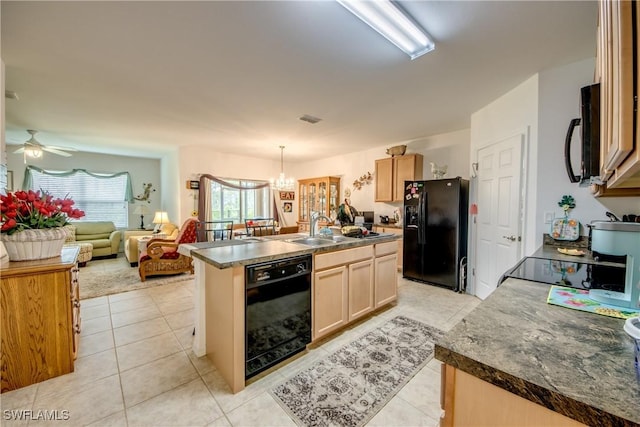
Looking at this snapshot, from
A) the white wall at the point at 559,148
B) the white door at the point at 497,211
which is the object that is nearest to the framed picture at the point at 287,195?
the white door at the point at 497,211

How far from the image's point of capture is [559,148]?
2.35 meters

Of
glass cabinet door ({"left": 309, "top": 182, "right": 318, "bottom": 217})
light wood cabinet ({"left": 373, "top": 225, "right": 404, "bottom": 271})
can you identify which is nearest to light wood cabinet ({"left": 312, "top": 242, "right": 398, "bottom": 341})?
light wood cabinet ({"left": 373, "top": 225, "right": 404, "bottom": 271})

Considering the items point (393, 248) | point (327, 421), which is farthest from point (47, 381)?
point (393, 248)

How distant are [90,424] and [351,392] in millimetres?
1571

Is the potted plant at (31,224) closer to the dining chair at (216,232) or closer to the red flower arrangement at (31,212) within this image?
the red flower arrangement at (31,212)

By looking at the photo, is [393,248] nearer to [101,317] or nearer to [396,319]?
[396,319]

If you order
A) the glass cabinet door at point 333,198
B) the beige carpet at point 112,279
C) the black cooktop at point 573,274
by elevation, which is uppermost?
the glass cabinet door at point 333,198

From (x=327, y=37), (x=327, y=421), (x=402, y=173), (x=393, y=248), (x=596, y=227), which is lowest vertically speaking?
(x=327, y=421)

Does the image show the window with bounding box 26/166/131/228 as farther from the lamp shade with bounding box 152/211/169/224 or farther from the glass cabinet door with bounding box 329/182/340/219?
the glass cabinet door with bounding box 329/182/340/219

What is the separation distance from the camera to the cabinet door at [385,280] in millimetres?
2842

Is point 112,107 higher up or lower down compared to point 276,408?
higher up

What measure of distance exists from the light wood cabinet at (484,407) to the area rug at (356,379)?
1.05 m

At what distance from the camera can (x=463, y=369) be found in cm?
67

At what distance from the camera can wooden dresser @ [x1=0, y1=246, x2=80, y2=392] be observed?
5.62 feet
